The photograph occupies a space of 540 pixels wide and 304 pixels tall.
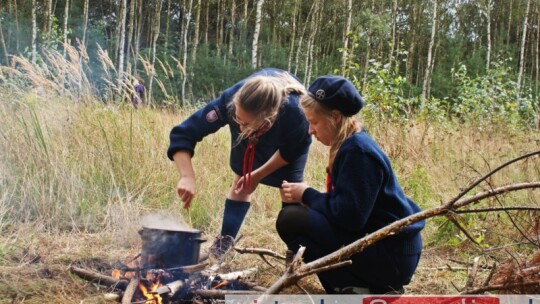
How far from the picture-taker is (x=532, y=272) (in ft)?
6.49

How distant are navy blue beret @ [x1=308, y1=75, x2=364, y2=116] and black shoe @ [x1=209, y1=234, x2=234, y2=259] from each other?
125cm

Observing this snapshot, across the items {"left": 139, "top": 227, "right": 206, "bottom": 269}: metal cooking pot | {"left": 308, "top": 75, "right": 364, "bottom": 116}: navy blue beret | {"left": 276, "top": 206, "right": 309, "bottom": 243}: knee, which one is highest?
{"left": 308, "top": 75, "right": 364, "bottom": 116}: navy blue beret

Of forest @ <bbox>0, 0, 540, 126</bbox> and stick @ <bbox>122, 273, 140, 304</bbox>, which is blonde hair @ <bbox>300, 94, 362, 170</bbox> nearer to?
stick @ <bbox>122, 273, 140, 304</bbox>

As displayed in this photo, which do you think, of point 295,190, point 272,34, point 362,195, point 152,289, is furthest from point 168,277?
point 272,34

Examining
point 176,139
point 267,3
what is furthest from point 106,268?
point 267,3

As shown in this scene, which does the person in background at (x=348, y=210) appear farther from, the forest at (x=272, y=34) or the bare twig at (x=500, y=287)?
the forest at (x=272, y=34)

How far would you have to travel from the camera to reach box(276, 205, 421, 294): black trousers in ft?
7.32

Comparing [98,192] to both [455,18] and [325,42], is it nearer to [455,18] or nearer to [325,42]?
[325,42]

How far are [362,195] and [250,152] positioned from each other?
110cm

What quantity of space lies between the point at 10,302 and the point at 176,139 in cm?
111

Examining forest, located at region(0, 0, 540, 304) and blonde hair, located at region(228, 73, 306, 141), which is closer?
forest, located at region(0, 0, 540, 304)

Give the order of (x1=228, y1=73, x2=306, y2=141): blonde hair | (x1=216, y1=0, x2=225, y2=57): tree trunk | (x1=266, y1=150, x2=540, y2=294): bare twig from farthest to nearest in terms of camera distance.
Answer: (x1=216, y1=0, x2=225, y2=57): tree trunk
(x1=228, y1=73, x2=306, y2=141): blonde hair
(x1=266, y1=150, x2=540, y2=294): bare twig

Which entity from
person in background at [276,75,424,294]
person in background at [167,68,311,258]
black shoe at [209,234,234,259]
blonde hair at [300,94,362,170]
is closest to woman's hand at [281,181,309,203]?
person in background at [276,75,424,294]

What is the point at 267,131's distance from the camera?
3002mm
